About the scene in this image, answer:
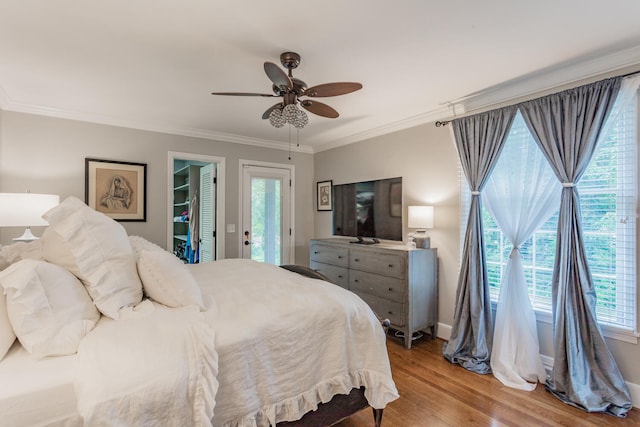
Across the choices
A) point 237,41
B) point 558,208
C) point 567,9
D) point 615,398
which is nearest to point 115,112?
point 237,41

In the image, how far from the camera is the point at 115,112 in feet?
11.3

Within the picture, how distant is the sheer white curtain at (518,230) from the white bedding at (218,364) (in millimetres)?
1476

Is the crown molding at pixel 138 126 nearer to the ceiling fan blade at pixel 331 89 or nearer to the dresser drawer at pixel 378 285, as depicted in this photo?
the dresser drawer at pixel 378 285

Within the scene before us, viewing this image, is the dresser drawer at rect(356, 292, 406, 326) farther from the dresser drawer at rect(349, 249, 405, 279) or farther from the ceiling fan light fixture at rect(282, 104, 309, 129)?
the ceiling fan light fixture at rect(282, 104, 309, 129)

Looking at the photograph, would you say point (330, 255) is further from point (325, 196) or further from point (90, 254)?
point (90, 254)

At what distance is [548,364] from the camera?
99.7 inches

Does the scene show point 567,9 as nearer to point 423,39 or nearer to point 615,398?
point 423,39

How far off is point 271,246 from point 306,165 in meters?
1.49

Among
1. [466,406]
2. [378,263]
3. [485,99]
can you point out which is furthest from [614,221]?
[378,263]

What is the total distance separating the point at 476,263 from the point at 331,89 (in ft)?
6.71

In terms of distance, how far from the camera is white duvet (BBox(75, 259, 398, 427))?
1062mm

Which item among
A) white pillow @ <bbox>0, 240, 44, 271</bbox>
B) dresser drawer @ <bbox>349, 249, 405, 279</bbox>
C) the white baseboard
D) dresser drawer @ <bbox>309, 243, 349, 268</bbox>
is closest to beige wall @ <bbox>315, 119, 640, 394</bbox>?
the white baseboard

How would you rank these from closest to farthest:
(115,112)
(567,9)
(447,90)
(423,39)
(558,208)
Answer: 1. (567,9)
2. (423,39)
3. (558,208)
4. (447,90)
5. (115,112)

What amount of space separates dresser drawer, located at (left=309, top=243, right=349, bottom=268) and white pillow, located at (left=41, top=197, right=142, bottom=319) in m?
2.57
